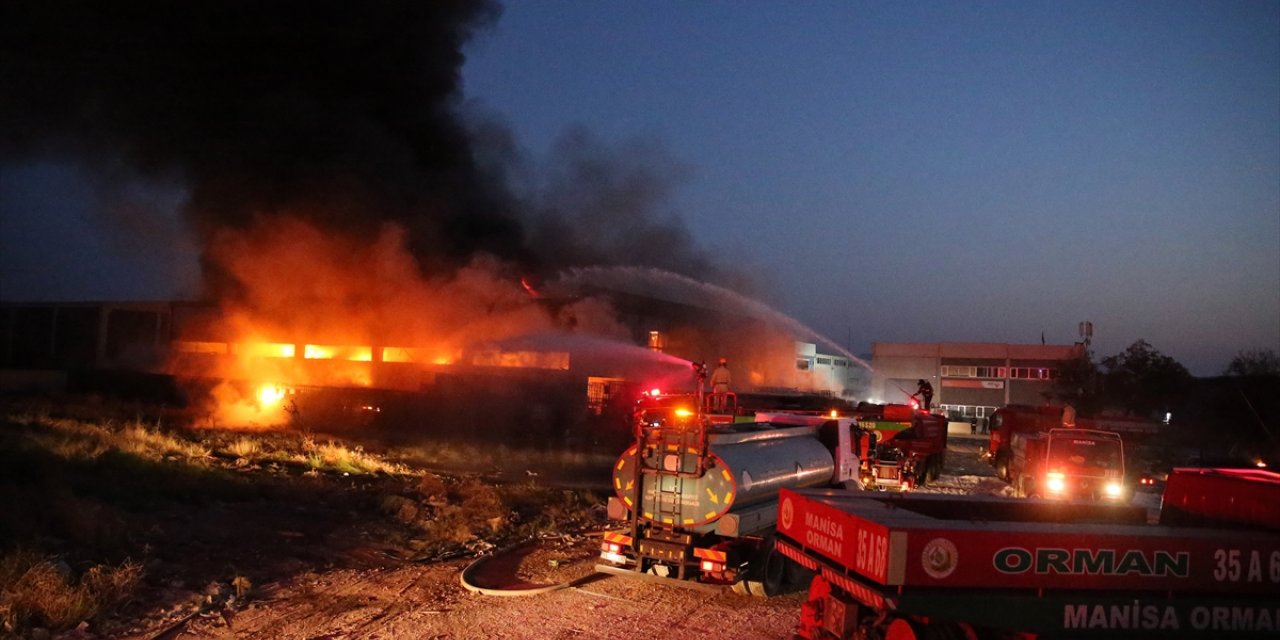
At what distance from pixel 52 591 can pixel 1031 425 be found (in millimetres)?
22610

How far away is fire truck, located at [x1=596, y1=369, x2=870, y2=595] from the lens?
30.2 ft

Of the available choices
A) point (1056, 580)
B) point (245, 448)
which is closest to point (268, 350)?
→ point (245, 448)

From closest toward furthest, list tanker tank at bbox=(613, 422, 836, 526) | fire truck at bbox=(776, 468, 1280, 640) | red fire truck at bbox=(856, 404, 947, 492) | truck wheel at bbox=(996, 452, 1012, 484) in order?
fire truck at bbox=(776, 468, 1280, 640) < tanker tank at bbox=(613, 422, 836, 526) < red fire truck at bbox=(856, 404, 947, 492) < truck wheel at bbox=(996, 452, 1012, 484)

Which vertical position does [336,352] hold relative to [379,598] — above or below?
above

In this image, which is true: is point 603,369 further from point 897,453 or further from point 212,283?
point 212,283

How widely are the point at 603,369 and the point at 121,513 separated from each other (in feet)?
63.2

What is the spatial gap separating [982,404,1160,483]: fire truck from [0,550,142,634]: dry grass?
66.4ft

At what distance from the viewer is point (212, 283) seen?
110 feet

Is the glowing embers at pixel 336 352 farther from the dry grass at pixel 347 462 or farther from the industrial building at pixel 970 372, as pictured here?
the industrial building at pixel 970 372

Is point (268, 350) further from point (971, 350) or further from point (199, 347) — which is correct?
point (971, 350)

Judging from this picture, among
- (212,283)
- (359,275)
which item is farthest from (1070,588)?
(212,283)

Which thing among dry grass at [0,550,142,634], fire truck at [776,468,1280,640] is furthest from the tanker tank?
dry grass at [0,550,142,634]

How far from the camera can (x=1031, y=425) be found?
23766 millimetres

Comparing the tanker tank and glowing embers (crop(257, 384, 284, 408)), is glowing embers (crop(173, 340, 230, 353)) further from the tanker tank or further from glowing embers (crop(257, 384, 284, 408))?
the tanker tank
